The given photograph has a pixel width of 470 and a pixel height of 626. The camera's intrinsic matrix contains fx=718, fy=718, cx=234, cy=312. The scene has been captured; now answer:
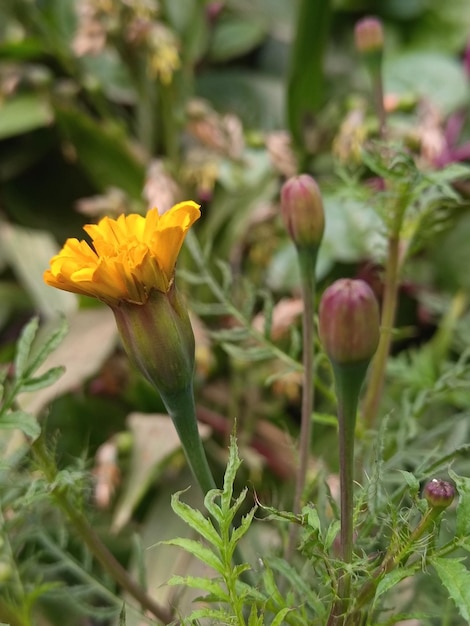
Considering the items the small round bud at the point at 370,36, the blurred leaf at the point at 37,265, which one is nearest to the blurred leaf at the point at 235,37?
the blurred leaf at the point at 37,265

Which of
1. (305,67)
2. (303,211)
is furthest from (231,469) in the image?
(305,67)

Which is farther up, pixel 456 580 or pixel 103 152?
pixel 456 580

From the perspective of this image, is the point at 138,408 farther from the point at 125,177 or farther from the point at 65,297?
the point at 125,177

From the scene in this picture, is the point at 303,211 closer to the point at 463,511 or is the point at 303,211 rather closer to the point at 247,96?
the point at 463,511

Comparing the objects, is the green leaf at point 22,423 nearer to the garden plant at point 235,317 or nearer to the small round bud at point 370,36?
the garden plant at point 235,317

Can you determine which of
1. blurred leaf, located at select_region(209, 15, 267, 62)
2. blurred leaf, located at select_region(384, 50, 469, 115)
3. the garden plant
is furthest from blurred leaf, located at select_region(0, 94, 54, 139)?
blurred leaf, located at select_region(384, 50, 469, 115)

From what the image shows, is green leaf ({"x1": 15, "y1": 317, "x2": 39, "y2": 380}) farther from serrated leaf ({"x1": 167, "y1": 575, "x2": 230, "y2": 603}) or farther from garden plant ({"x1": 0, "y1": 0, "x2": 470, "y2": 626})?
serrated leaf ({"x1": 167, "y1": 575, "x2": 230, "y2": 603})

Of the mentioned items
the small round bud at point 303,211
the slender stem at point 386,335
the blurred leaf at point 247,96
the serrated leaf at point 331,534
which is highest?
the small round bud at point 303,211
